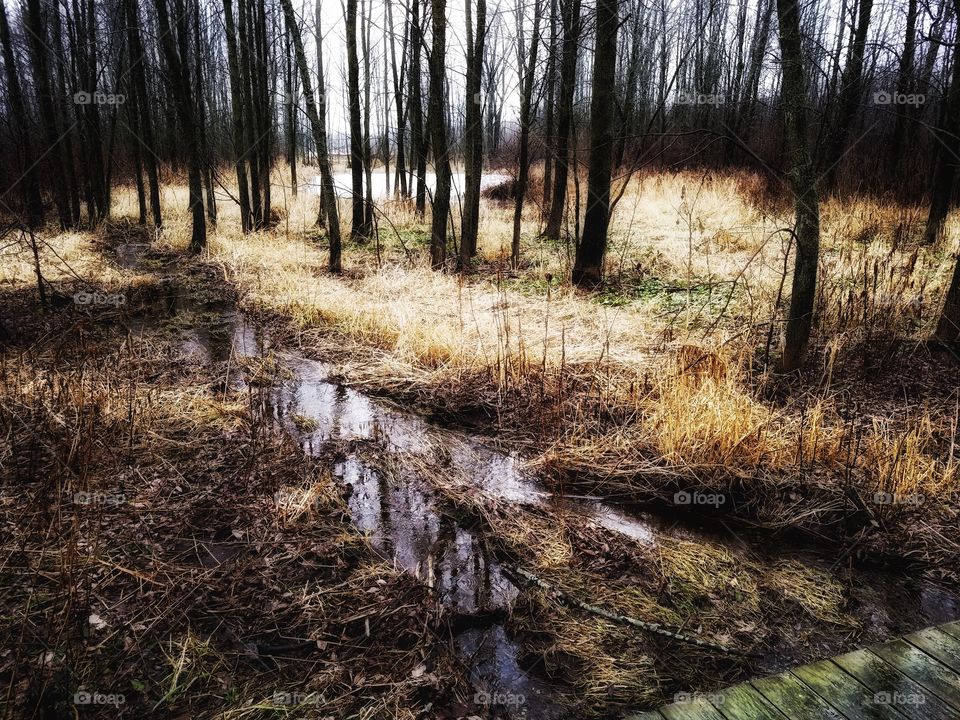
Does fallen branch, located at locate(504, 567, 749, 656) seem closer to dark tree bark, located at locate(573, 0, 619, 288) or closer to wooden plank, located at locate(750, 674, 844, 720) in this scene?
wooden plank, located at locate(750, 674, 844, 720)

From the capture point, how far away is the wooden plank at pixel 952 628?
2.39 meters

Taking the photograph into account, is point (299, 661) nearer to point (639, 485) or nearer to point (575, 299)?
point (639, 485)

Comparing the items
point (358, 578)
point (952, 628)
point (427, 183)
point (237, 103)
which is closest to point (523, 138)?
point (237, 103)

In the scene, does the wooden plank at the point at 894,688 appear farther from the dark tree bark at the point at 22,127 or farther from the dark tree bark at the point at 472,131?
the dark tree bark at the point at 22,127

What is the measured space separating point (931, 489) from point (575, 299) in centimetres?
456

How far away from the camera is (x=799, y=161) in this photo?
13.8 ft

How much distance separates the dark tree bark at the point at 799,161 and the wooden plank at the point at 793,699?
128 inches

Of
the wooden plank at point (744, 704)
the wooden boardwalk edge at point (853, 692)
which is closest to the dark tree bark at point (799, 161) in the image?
the wooden boardwalk edge at point (853, 692)

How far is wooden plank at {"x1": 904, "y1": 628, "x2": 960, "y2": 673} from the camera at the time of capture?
2.25 meters

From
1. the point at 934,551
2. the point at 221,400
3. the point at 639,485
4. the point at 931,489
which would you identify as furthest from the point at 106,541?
the point at 931,489

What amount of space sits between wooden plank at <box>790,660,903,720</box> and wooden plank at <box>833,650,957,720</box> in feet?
0.10

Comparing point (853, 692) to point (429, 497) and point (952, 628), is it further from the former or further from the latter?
point (429, 497)

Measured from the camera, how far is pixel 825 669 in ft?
7.37

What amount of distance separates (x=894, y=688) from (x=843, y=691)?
0.60 ft
